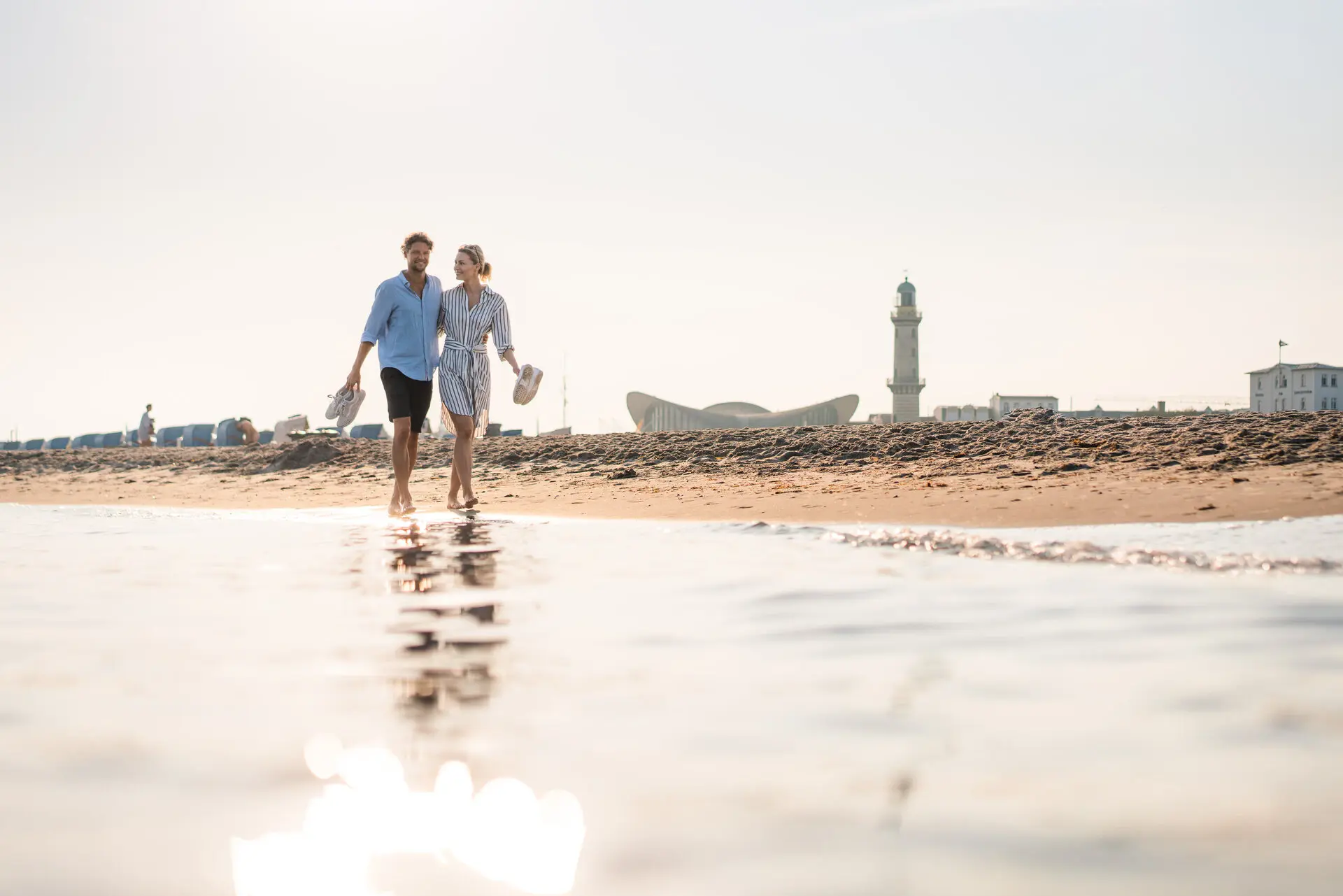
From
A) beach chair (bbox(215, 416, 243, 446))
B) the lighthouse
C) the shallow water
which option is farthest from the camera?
the lighthouse

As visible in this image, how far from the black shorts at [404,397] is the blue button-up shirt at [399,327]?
0.13 ft

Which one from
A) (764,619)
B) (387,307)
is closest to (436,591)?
(764,619)

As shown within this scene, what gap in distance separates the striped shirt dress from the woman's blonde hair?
4.5 inches

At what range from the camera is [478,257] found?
24.1ft

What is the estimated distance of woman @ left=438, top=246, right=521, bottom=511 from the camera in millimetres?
7273

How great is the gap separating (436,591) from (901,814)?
2210 mm

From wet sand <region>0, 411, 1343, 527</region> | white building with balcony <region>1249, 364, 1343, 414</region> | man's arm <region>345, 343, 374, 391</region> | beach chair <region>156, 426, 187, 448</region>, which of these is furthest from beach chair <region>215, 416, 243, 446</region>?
white building with balcony <region>1249, 364, 1343, 414</region>

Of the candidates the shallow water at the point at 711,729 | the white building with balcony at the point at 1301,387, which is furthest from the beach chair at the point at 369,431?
the white building with balcony at the point at 1301,387

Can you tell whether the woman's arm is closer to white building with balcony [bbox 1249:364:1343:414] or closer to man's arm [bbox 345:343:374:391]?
man's arm [bbox 345:343:374:391]

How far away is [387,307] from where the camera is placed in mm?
7051

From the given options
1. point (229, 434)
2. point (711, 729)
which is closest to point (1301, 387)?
point (229, 434)

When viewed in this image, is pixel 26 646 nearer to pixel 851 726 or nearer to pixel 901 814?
pixel 851 726

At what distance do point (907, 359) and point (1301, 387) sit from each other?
147 feet

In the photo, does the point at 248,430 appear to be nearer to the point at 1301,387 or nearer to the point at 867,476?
the point at 867,476
